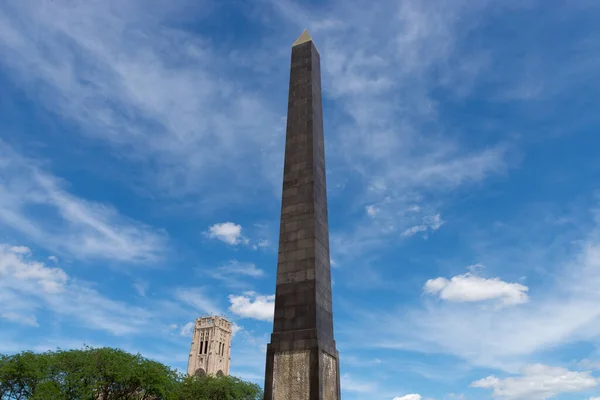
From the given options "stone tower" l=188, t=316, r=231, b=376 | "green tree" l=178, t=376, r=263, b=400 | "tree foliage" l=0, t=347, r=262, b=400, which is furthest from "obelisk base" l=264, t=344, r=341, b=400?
"stone tower" l=188, t=316, r=231, b=376

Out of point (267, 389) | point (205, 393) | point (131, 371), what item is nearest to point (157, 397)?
point (131, 371)

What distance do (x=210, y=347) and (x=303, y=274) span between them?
106579 millimetres

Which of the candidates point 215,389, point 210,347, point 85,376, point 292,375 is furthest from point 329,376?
point 210,347

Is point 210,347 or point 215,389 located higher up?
point 210,347

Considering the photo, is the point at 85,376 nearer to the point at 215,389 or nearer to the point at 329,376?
the point at 215,389

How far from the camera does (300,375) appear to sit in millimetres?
11797

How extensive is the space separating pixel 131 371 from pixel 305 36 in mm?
35446

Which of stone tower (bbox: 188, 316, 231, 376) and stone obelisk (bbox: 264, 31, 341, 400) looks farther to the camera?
stone tower (bbox: 188, 316, 231, 376)

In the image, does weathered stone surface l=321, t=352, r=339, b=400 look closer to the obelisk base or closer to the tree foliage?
the obelisk base

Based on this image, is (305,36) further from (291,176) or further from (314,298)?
(314,298)

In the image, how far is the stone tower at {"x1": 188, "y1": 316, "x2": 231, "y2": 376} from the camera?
110 m

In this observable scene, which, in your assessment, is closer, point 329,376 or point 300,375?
point 300,375

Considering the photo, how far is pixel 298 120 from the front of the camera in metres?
15.4

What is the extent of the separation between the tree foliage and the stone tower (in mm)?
65589
